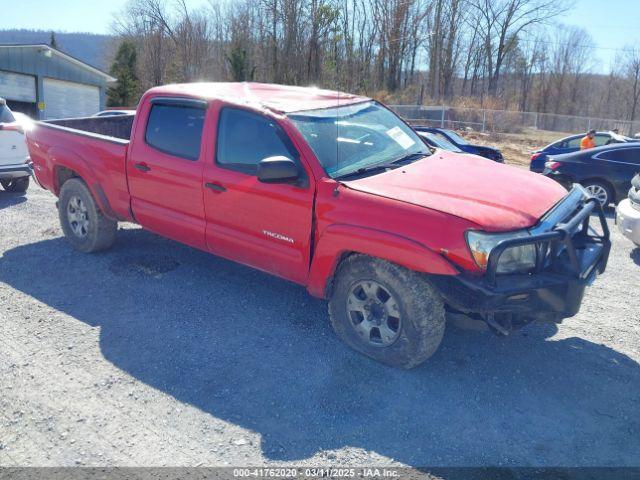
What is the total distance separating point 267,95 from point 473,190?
2.04m

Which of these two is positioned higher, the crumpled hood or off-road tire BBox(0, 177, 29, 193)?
the crumpled hood

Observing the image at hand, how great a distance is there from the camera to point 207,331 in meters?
4.46

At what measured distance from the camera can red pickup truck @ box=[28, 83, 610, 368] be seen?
3.55 metres

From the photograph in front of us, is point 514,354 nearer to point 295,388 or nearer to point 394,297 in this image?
point 394,297

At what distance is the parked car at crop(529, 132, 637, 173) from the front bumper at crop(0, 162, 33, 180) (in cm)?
1161

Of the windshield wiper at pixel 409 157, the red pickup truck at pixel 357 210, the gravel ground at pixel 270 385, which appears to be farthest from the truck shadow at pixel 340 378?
the windshield wiper at pixel 409 157

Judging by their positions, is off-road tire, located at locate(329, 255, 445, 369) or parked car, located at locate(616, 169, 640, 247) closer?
off-road tire, located at locate(329, 255, 445, 369)

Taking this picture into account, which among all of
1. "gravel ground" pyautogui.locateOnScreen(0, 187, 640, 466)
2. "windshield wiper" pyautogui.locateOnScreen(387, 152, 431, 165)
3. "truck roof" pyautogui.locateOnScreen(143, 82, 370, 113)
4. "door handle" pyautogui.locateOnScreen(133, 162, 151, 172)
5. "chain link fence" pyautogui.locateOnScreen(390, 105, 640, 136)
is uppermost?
"chain link fence" pyautogui.locateOnScreen(390, 105, 640, 136)

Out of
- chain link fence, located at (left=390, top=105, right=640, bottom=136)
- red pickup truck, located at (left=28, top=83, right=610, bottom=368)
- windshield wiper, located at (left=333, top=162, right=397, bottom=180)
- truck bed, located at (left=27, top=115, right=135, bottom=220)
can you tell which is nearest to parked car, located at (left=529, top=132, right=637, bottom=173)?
red pickup truck, located at (left=28, top=83, right=610, bottom=368)

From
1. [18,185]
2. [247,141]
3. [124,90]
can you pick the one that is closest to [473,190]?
[247,141]

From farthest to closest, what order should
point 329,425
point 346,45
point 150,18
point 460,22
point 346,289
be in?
point 150,18
point 460,22
point 346,45
point 346,289
point 329,425

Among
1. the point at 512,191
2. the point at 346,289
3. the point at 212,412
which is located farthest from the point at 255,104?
the point at 212,412

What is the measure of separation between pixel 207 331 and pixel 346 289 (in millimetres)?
1241

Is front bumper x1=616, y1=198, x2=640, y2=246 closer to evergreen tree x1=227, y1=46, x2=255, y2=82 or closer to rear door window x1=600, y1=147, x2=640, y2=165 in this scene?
rear door window x1=600, y1=147, x2=640, y2=165
